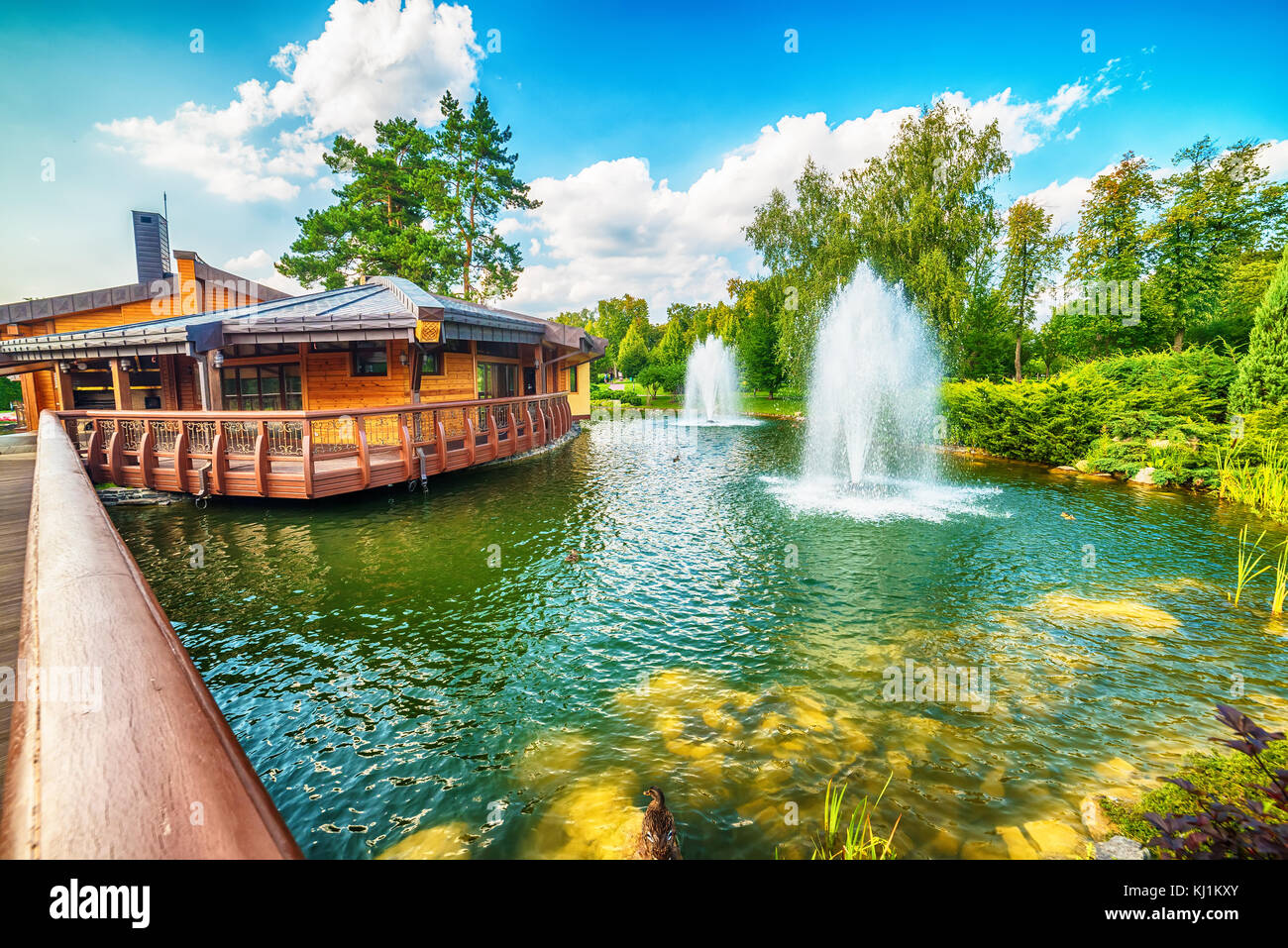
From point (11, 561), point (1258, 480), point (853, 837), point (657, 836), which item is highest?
point (11, 561)

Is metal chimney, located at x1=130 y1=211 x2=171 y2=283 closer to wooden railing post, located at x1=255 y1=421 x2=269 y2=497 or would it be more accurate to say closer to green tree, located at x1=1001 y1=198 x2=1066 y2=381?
wooden railing post, located at x1=255 y1=421 x2=269 y2=497

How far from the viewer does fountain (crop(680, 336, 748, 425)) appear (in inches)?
1587

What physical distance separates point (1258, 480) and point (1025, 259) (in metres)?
28.6

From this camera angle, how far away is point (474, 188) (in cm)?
3084

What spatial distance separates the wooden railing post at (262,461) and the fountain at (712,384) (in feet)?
90.6

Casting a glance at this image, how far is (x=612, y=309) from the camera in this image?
10644 centimetres

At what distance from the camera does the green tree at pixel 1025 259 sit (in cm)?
3325

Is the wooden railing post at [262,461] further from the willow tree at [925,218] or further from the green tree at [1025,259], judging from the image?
the green tree at [1025,259]

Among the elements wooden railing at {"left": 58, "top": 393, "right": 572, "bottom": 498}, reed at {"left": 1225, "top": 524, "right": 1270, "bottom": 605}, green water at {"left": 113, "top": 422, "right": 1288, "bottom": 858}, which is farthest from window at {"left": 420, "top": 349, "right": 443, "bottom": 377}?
reed at {"left": 1225, "top": 524, "right": 1270, "bottom": 605}

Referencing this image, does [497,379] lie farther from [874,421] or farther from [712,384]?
[712,384]

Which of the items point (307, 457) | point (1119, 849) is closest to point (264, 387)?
point (307, 457)

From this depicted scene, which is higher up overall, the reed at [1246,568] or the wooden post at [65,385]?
the wooden post at [65,385]

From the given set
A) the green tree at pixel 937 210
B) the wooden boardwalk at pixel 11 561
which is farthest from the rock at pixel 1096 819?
the green tree at pixel 937 210
